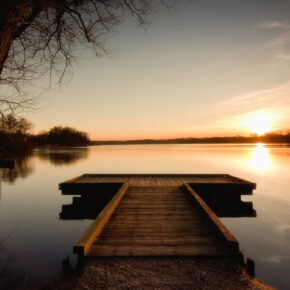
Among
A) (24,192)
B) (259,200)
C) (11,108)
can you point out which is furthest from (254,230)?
(24,192)

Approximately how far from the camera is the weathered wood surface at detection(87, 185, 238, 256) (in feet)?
13.4

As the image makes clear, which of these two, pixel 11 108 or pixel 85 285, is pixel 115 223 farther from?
pixel 11 108

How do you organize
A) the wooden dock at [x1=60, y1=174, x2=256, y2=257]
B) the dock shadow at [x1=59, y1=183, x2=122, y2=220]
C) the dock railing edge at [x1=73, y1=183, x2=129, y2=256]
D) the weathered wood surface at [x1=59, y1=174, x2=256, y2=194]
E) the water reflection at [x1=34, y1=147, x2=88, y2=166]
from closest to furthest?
the dock railing edge at [x1=73, y1=183, x2=129, y2=256]
the wooden dock at [x1=60, y1=174, x2=256, y2=257]
the dock shadow at [x1=59, y1=183, x2=122, y2=220]
the weathered wood surface at [x1=59, y1=174, x2=256, y2=194]
the water reflection at [x1=34, y1=147, x2=88, y2=166]

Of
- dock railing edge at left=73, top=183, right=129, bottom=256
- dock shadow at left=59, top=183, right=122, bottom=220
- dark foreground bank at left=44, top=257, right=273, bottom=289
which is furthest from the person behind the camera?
dock shadow at left=59, top=183, right=122, bottom=220

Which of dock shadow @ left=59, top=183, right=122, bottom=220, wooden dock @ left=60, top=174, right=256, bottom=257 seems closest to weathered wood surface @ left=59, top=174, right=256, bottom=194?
dock shadow @ left=59, top=183, right=122, bottom=220

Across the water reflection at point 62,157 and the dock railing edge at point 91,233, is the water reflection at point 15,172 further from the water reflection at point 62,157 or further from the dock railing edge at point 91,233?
the dock railing edge at point 91,233

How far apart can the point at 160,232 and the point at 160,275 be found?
1523mm

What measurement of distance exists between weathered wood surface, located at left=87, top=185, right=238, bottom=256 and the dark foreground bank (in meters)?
0.20

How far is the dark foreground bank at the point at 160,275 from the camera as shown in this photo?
324 centimetres

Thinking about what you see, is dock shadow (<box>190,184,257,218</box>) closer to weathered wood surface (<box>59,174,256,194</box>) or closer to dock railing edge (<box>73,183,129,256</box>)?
weathered wood surface (<box>59,174,256,194</box>)

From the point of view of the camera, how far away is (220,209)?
10.5m

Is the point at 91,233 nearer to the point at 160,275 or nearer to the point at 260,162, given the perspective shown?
the point at 160,275

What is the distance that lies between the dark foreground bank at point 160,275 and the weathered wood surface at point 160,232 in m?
0.20

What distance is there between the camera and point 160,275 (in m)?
3.43
